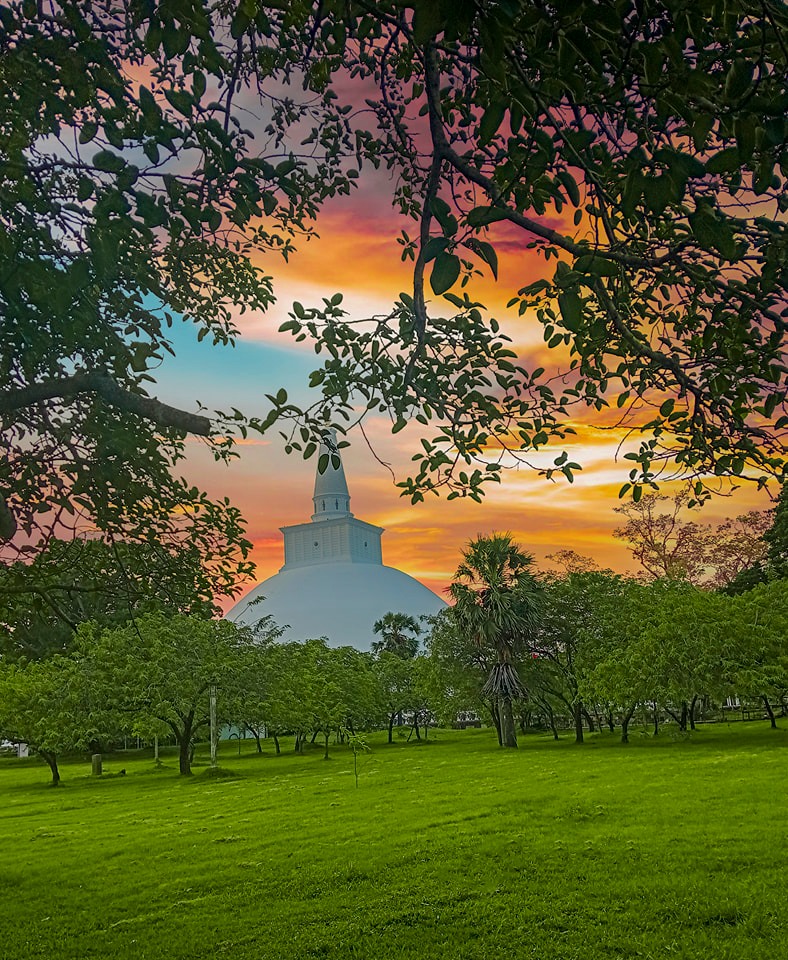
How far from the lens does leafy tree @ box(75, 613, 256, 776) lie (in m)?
25.1

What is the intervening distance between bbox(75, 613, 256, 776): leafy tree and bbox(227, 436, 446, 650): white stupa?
47.1m

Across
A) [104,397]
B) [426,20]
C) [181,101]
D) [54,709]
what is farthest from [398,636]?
[426,20]

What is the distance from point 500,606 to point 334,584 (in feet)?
173

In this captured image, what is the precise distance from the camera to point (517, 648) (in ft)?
101

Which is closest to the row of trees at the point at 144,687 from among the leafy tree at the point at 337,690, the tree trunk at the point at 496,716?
the leafy tree at the point at 337,690

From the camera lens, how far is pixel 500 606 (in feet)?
100

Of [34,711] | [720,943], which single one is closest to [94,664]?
[34,711]

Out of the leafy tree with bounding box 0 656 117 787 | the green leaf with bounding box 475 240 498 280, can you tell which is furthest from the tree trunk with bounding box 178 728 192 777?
the green leaf with bounding box 475 240 498 280

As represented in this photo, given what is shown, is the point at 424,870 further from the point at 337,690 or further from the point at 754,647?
the point at 337,690

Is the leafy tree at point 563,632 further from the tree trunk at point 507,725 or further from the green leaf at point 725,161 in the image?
the green leaf at point 725,161

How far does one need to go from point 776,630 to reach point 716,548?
585 inches

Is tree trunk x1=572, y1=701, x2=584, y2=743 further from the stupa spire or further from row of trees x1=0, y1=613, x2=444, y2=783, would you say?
the stupa spire

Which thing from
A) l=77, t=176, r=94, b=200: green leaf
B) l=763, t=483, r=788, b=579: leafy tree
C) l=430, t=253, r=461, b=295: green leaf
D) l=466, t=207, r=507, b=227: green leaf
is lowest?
l=430, t=253, r=461, b=295: green leaf

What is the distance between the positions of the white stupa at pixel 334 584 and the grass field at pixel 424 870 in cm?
5750
